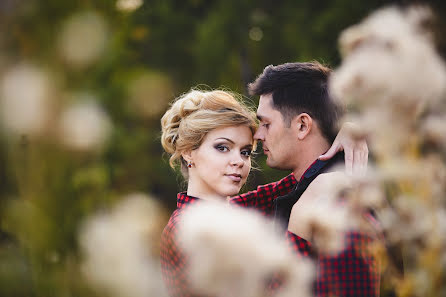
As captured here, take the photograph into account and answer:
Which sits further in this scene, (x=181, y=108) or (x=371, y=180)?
(x=181, y=108)

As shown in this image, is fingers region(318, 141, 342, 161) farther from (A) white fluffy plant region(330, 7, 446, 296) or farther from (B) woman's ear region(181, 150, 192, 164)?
(A) white fluffy plant region(330, 7, 446, 296)

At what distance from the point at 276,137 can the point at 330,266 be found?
111 cm

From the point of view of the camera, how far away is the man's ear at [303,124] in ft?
7.95

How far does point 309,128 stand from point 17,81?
1513 millimetres

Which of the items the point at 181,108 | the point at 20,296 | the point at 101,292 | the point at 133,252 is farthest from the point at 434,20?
the point at 181,108

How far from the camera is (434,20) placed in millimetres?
700

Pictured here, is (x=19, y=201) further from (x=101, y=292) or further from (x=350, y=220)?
(x=350, y=220)

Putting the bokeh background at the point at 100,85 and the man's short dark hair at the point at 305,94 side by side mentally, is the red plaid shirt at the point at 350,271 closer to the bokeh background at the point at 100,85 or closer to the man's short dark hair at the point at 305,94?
the bokeh background at the point at 100,85

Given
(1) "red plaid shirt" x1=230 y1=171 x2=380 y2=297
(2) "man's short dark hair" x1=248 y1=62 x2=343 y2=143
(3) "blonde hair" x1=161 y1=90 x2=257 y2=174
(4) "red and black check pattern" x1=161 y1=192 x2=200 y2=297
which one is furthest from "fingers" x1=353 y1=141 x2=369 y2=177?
(4) "red and black check pattern" x1=161 y1=192 x2=200 y2=297

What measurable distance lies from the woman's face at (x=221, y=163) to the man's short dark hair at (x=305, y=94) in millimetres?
245

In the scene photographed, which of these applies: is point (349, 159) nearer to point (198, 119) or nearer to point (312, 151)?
point (312, 151)

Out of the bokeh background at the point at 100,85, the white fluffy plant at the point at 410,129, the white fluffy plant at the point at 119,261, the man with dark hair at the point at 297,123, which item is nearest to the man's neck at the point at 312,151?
the man with dark hair at the point at 297,123

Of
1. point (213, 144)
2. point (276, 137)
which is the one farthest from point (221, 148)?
point (276, 137)

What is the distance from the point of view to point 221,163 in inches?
94.6
